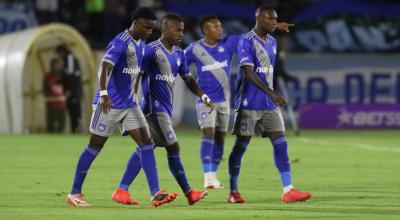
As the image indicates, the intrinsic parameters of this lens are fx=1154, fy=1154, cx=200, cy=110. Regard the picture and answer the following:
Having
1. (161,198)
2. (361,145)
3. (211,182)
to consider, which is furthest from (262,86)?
(361,145)

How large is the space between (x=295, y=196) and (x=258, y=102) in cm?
120

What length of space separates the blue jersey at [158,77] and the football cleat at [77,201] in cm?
122

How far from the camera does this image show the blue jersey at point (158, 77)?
12648 millimetres

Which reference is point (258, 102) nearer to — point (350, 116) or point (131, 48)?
point (131, 48)

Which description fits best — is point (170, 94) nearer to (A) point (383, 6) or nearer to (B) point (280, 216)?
(B) point (280, 216)

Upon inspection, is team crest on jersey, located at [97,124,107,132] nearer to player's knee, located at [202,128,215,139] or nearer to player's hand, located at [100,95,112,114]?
player's hand, located at [100,95,112,114]

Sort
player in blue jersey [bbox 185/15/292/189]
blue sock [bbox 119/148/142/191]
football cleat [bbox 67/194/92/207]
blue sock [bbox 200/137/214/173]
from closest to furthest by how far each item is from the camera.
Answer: football cleat [bbox 67/194/92/207] < blue sock [bbox 119/148/142/191] < blue sock [bbox 200/137/214/173] < player in blue jersey [bbox 185/15/292/189]

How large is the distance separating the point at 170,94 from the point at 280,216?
236 cm

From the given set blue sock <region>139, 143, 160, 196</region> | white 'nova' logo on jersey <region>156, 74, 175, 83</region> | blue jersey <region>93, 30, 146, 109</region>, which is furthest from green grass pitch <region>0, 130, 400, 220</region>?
white 'nova' logo on jersey <region>156, 74, 175, 83</region>

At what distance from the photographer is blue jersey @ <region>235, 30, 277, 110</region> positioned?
508 inches

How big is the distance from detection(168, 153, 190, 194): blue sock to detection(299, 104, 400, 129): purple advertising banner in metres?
18.5

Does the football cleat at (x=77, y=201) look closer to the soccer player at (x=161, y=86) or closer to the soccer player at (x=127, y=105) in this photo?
the soccer player at (x=127, y=105)

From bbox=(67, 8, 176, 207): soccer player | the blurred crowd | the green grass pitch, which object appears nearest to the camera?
the green grass pitch

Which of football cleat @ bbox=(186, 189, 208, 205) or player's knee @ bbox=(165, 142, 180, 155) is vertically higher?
player's knee @ bbox=(165, 142, 180, 155)
